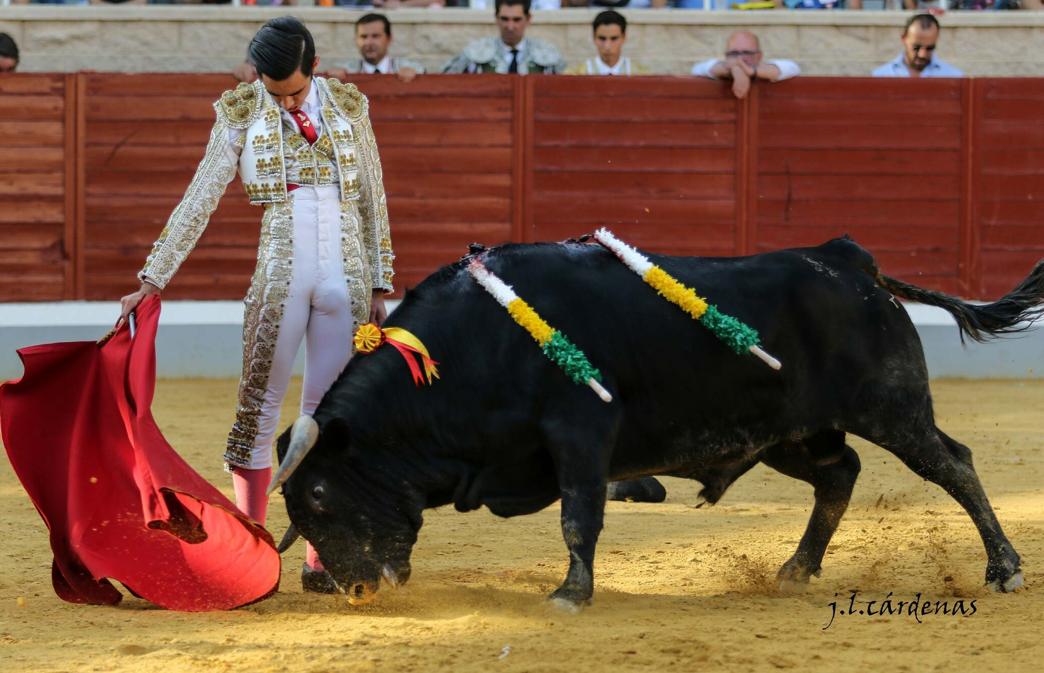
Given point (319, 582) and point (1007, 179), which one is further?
point (1007, 179)

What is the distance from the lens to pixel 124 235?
8.95 m

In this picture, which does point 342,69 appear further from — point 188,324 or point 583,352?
point 583,352

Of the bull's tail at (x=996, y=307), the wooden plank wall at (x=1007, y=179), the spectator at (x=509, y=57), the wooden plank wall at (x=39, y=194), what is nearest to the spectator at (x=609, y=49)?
the spectator at (x=509, y=57)

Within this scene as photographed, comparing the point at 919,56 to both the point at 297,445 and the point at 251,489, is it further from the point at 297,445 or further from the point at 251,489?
the point at 297,445

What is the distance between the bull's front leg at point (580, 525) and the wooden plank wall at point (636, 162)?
213 inches

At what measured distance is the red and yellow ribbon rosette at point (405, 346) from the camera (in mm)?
3639

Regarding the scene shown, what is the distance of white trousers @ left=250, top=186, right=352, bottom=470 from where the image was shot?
3896 mm

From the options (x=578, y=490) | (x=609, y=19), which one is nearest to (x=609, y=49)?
(x=609, y=19)

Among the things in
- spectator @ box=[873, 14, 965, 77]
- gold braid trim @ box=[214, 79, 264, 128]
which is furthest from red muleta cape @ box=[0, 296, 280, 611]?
spectator @ box=[873, 14, 965, 77]

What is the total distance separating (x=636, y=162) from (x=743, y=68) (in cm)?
78

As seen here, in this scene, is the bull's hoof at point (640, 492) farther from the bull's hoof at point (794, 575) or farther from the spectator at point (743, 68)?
the spectator at point (743, 68)

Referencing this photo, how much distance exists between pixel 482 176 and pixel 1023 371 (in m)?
3.12

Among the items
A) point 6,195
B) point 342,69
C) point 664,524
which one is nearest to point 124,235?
point 6,195

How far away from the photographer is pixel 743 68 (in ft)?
29.1
